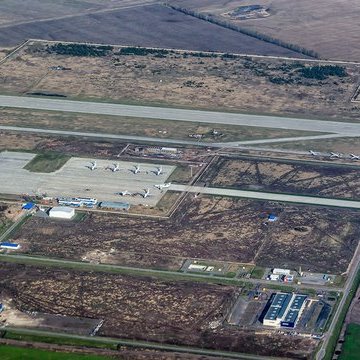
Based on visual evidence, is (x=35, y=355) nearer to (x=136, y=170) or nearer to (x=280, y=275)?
(x=280, y=275)

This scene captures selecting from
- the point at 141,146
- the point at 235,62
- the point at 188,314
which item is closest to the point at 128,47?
the point at 235,62

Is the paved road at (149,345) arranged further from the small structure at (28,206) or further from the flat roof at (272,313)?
the small structure at (28,206)

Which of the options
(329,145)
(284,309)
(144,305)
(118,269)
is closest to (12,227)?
(118,269)

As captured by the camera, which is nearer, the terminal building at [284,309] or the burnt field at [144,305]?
the burnt field at [144,305]

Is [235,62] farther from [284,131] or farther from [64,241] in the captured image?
[64,241]

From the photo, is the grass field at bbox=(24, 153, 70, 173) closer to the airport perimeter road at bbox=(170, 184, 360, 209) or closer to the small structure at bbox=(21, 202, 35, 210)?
the small structure at bbox=(21, 202, 35, 210)

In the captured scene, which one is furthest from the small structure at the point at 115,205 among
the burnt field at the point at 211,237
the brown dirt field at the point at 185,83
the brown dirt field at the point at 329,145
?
the brown dirt field at the point at 185,83

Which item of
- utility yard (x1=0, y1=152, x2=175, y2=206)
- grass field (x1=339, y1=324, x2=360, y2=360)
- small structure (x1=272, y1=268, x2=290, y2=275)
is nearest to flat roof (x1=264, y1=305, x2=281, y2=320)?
grass field (x1=339, y1=324, x2=360, y2=360)
